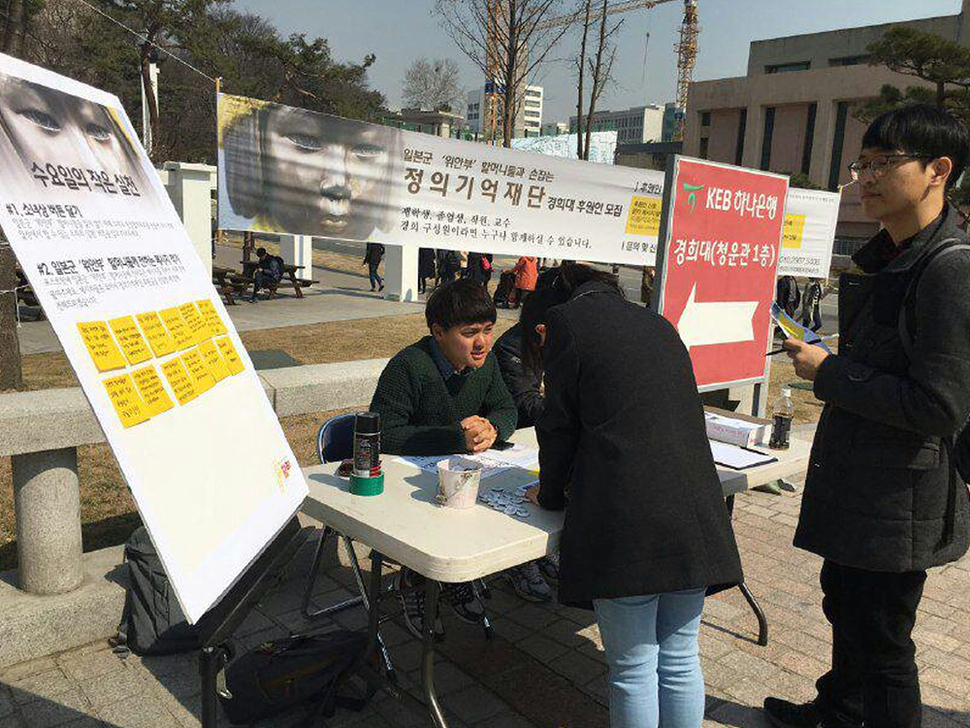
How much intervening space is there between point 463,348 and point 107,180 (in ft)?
4.67

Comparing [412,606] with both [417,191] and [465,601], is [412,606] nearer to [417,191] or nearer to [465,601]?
[465,601]

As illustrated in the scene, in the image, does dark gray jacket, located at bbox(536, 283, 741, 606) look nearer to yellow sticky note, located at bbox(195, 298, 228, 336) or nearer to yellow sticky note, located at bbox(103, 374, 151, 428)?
yellow sticky note, located at bbox(195, 298, 228, 336)

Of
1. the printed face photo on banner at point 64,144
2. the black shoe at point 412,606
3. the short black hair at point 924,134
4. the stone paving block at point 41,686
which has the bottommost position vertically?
the stone paving block at point 41,686

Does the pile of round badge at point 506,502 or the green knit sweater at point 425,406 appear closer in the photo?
the pile of round badge at point 506,502

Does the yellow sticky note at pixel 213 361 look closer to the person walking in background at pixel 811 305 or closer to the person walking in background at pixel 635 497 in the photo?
the person walking in background at pixel 635 497

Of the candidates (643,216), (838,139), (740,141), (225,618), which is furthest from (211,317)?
(740,141)

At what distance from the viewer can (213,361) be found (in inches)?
69.3

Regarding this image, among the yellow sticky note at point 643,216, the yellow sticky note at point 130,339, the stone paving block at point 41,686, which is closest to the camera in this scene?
the yellow sticky note at point 130,339

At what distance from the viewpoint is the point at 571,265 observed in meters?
2.18

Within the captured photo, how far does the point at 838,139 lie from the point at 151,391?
5814 centimetres

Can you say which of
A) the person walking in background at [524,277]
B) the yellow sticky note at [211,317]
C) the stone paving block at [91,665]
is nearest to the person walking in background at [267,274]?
the person walking in background at [524,277]

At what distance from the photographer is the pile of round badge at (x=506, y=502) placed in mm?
2164

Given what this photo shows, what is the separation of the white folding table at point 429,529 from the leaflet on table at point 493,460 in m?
0.04

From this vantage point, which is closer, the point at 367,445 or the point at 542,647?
the point at 367,445
